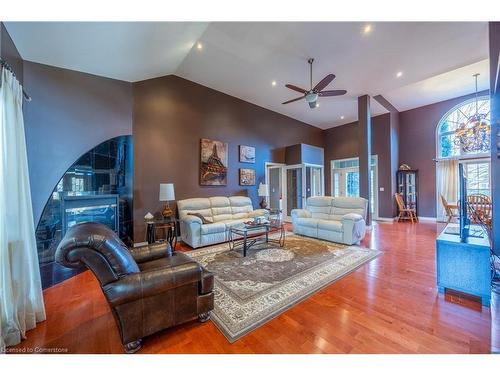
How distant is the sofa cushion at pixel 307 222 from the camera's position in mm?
4520

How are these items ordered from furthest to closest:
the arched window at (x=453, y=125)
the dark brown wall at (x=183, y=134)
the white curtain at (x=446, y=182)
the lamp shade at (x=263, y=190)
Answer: the white curtain at (x=446, y=182) → the arched window at (x=453, y=125) → the lamp shade at (x=263, y=190) → the dark brown wall at (x=183, y=134)

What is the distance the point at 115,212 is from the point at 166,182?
125cm

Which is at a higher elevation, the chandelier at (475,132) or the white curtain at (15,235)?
the chandelier at (475,132)

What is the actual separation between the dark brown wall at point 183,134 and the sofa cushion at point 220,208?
1.30ft

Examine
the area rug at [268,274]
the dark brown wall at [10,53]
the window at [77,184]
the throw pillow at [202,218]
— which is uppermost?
the dark brown wall at [10,53]

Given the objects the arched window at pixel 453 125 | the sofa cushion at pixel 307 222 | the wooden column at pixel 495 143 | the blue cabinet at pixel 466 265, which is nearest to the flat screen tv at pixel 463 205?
the blue cabinet at pixel 466 265

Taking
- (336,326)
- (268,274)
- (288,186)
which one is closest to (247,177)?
(288,186)

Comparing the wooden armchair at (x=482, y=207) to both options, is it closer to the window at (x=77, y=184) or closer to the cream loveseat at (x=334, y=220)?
the cream loveseat at (x=334, y=220)

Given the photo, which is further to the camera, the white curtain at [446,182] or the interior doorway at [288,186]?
the interior doorway at [288,186]

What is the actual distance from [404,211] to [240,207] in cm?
547

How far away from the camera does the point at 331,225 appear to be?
13.9 ft

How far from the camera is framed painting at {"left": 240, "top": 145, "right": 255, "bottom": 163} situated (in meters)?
6.00
